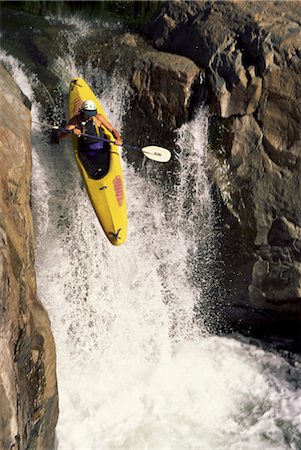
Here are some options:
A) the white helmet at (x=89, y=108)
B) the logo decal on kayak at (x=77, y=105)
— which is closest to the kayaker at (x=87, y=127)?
the white helmet at (x=89, y=108)

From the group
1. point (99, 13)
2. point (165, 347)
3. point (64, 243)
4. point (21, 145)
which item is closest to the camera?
point (21, 145)

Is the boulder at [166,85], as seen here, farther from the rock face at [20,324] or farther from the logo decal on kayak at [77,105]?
the rock face at [20,324]

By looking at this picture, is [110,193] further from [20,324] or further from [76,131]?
[20,324]

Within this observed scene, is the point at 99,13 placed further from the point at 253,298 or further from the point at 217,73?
the point at 253,298

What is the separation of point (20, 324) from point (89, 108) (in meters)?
2.95

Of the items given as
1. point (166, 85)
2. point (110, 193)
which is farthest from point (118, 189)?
point (166, 85)

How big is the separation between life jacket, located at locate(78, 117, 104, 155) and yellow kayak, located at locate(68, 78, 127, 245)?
0.08m

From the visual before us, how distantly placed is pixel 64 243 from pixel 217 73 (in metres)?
2.70

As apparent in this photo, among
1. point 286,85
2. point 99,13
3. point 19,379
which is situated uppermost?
point 286,85

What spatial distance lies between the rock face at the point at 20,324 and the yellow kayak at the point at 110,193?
2.76ft

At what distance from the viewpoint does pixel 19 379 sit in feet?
14.0

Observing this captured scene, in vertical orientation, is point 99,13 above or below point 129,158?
above

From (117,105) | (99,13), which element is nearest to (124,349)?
(117,105)

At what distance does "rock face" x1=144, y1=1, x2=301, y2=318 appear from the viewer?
6293 millimetres
